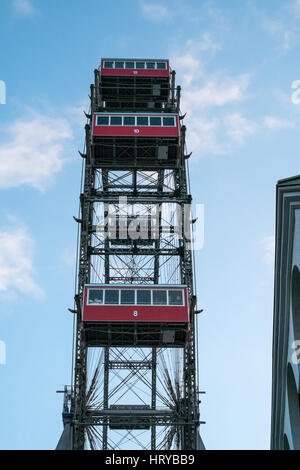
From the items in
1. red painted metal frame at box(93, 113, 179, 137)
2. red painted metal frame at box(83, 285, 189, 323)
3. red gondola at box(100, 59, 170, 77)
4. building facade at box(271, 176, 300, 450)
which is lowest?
building facade at box(271, 176, 300, 450)

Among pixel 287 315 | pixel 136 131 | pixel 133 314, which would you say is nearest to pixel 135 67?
pixel 136 131

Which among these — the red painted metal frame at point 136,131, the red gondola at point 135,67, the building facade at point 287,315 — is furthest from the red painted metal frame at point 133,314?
the red gondola at point 135,67

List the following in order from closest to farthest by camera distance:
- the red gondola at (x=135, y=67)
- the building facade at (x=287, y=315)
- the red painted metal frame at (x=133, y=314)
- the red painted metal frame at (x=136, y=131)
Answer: the building facade at (x=287, y=315) → the red painted metal frame at (x=133, y=314) → the red painted metal frame at (x=136, y=131) → the red gondola at (x=135, y=67)

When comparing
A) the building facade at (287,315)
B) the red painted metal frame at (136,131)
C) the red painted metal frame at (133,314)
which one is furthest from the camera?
the red painted metal frame at (136,131)

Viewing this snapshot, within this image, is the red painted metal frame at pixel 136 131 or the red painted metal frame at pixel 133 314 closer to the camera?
the red painted metal frame at pixel 133 314

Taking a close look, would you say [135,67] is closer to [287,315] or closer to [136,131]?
[136,131]

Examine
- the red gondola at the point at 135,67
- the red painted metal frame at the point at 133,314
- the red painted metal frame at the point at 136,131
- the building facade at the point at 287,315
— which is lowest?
the building facade at the point at 287,315

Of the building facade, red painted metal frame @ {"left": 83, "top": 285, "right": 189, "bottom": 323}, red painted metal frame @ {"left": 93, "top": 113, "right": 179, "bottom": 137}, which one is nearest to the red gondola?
red painted metal frame @ {"left": 93, "top": 113, "right": 179, "bottom": 137}

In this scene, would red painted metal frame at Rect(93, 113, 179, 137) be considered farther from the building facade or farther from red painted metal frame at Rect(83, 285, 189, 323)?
the building facade

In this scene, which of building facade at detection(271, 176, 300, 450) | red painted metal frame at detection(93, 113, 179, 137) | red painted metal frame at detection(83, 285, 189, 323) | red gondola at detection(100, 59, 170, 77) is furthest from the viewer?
red gondola at detection(100, 59, 170, 77)

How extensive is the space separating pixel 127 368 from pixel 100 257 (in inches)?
309

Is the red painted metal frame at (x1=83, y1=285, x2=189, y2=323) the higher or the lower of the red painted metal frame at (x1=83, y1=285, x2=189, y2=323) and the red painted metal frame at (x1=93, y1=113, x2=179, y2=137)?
the lower

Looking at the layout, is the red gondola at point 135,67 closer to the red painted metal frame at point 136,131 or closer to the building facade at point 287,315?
the red painted metal frame at point 136,131
